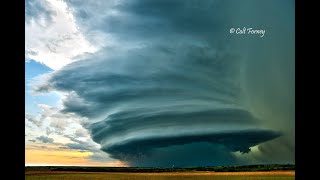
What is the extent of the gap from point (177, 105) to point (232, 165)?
1438 millimetres
